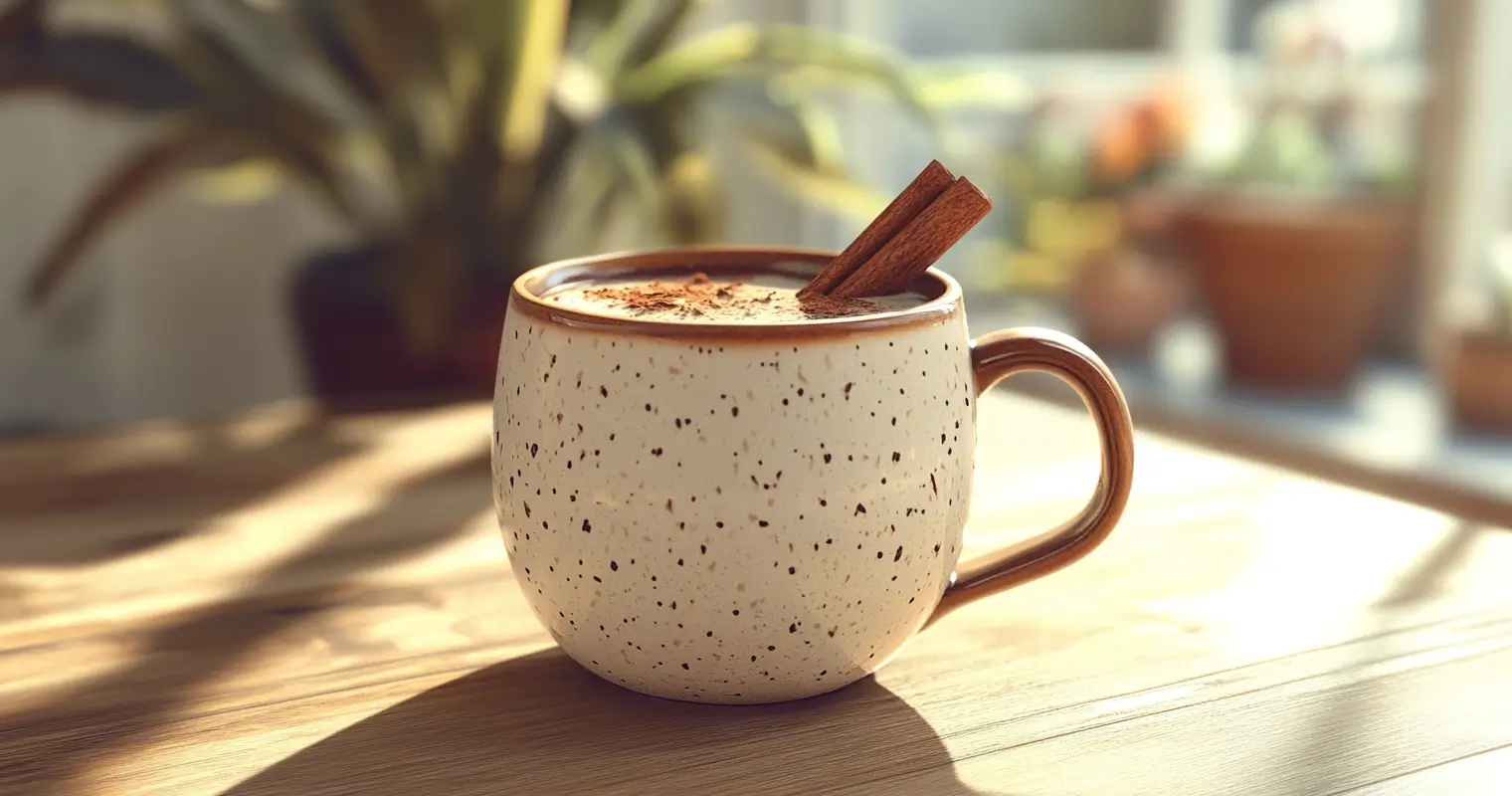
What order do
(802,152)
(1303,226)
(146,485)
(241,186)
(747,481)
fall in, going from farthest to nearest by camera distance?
1. (241,186)
2. (1303,226)
3. (802,152)
4. (146,485)
5. (747,481)

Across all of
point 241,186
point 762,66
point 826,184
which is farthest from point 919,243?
point 241,186

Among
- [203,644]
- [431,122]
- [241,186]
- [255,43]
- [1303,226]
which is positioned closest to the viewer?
[203,644]

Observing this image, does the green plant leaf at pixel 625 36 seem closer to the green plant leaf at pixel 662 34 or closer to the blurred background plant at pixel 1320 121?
the green plant leaf at pixel 662 34

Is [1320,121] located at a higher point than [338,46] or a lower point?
lower

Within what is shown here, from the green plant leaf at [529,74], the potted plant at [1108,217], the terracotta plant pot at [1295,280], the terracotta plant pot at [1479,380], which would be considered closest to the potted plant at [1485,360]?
the terracotta plant pot at [1479,380]

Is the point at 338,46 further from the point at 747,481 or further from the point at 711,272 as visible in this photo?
the point at 747,481

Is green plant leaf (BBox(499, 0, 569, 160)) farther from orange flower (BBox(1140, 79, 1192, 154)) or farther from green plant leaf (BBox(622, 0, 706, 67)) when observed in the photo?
orange flower (BBox(1140, 79, 1192, 154))

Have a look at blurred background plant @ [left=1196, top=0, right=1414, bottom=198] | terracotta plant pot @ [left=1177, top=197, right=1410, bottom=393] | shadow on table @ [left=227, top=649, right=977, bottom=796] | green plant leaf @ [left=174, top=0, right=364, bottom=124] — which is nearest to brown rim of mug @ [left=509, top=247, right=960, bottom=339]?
shadow on table @ [left=227, top=649, right=977, bottom=796]

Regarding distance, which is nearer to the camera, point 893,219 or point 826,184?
point 893,219

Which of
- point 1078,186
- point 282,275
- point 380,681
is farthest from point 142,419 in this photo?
point 380,681
